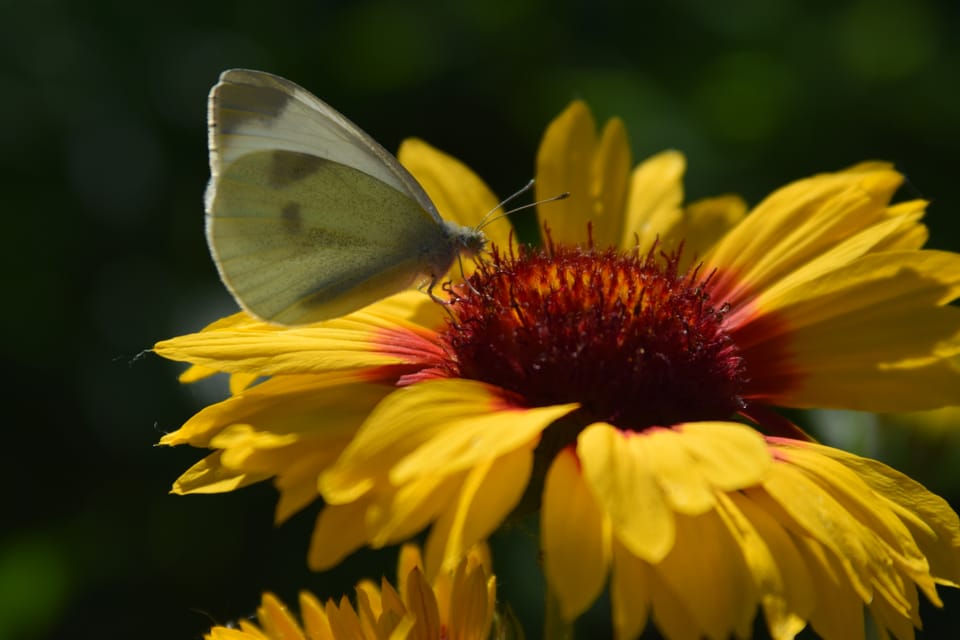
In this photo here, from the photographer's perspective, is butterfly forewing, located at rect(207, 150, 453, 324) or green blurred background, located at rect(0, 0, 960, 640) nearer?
butterfly forewing, located at rect(207, 150, 453, 324)

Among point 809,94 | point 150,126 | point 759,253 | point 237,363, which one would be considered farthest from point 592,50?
point 237,363

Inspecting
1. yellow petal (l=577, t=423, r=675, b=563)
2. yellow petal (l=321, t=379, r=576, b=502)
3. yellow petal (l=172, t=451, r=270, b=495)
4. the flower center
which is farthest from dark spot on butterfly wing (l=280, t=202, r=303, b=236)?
yellow petal (l=577, t=423, r=675, b=563)

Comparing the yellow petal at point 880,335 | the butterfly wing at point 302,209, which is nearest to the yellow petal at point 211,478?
the butterfly wing at point 302,209

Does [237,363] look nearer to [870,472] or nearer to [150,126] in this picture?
[870,472]

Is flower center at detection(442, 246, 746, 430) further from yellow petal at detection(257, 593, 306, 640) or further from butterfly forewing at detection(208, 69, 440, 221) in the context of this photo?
yellow petal at detection(257, 593, 306, 640)

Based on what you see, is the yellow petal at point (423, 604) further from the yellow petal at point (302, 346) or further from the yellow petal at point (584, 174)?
the yellow petal at point (584, 174)

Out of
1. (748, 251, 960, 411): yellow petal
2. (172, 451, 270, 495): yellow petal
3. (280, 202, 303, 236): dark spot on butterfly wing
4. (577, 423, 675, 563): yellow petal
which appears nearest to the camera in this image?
(577, 423, 675, 563): yellow petal

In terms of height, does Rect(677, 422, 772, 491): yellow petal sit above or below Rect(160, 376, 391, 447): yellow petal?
below

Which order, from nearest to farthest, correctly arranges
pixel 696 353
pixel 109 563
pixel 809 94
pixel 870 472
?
1. pixel 870 472
2. pixel 696 353
3. pixel 109 563
4. pixel 809 94
